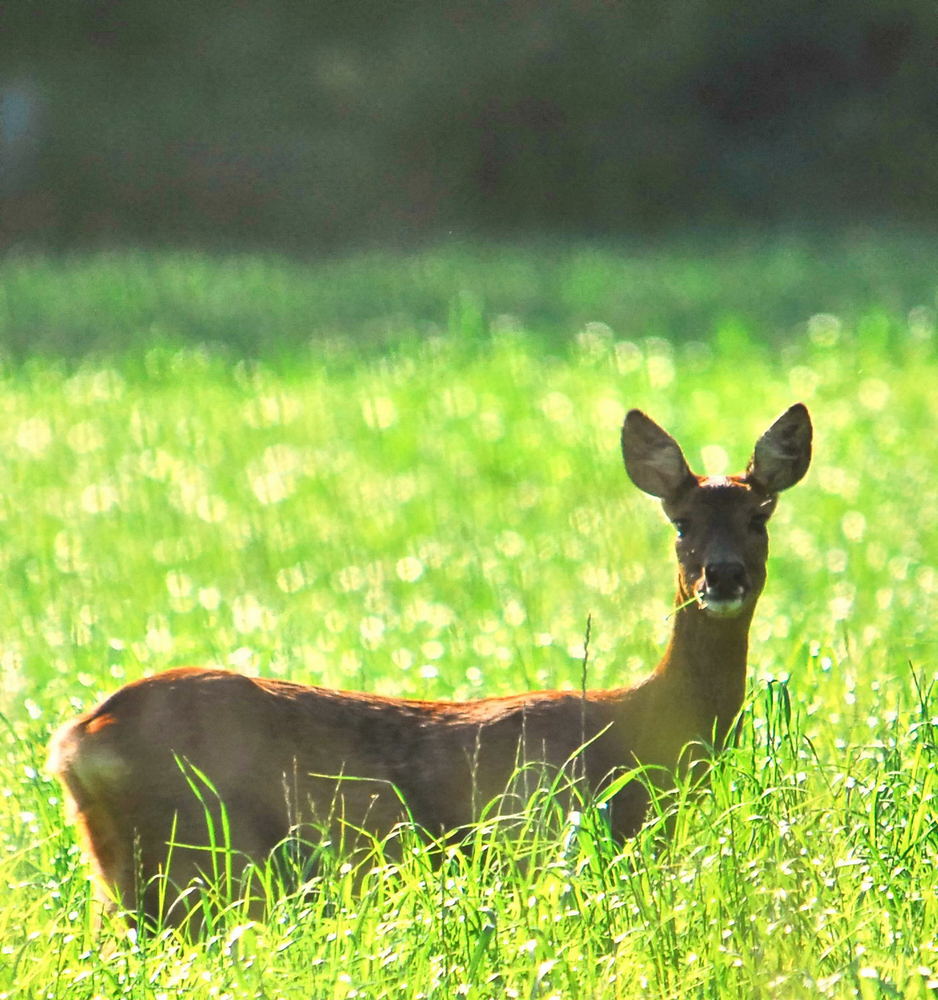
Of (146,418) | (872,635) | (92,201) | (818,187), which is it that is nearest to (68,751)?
(872,635)

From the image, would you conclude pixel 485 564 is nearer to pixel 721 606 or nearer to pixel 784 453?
pixel 784 453

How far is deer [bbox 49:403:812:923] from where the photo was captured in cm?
439

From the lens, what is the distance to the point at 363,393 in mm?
13406

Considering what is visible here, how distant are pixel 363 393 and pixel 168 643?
6279 millimetres

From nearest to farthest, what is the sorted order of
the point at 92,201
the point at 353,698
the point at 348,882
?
the point at 348,882 → the point at 353,698 → the point at 92,201

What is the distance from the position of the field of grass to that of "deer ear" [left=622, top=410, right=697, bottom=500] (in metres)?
0.53

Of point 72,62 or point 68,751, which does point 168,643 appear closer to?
point 68,751

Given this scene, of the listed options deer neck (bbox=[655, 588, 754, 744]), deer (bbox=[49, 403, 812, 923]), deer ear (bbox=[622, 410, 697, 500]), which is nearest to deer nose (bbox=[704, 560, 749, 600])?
deer (bbox=[49, 403, 812, 923])

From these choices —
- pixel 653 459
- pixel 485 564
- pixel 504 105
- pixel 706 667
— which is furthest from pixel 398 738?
pixel 504 105

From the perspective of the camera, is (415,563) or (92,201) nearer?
(415,563)

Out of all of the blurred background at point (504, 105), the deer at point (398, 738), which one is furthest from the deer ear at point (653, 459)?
the blurred background at point (504, 105)

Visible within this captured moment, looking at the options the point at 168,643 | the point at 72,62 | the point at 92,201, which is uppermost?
the point at 72,62

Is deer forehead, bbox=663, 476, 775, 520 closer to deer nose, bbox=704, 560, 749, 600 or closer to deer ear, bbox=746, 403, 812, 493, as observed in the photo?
deer ear, bbox=746, 403, 812, 493

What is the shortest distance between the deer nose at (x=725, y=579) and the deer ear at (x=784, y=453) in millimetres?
357
